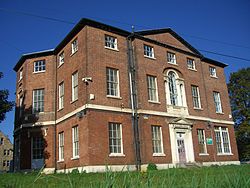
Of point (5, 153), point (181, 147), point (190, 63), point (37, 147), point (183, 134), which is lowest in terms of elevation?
point (181, 147)

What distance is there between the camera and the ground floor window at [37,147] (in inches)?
898

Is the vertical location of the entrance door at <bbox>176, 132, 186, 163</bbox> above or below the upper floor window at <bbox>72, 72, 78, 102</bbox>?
below

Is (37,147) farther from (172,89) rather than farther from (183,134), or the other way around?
(172,89)

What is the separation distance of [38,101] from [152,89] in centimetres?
1005

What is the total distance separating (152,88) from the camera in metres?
21.8

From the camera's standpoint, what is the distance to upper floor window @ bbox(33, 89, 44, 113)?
2378 cm

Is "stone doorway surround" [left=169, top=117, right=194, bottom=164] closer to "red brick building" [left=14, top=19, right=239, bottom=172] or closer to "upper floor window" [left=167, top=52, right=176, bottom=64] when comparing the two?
"red brick building" [left=14, top=19, right=239, bottom=172]

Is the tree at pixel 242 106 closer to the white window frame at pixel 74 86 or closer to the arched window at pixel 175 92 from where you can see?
the arched window at pixel 175 92

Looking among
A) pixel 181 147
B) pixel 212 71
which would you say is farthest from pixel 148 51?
pixel 212 71

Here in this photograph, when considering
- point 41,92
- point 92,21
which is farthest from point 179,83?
point 41,92

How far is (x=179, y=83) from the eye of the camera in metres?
24.0

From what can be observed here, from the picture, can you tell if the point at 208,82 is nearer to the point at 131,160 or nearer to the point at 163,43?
the point at 163,43

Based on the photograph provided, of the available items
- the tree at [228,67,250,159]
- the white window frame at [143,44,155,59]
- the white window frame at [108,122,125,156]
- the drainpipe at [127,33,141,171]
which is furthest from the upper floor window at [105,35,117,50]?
the tree at [228,67,250,159]

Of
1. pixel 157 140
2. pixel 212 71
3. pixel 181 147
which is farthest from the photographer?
pixel 212 71
